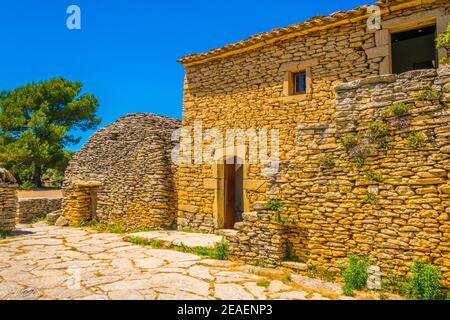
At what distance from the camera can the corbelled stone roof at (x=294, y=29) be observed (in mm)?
7059

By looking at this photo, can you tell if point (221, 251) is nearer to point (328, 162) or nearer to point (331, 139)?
point (328, 162)

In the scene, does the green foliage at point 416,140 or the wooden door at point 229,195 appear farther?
the wooden door at point 229,195

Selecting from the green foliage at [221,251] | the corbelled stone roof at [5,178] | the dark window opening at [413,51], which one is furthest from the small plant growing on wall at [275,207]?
the corbelled stone roof at [5,178]

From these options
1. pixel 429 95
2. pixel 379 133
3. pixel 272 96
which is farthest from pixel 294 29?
pixel 429 95

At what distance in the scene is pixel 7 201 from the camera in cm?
1001

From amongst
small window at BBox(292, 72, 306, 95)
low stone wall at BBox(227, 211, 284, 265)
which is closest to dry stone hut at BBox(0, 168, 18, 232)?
low stone wall at BBox(227, 211, 284, 265)

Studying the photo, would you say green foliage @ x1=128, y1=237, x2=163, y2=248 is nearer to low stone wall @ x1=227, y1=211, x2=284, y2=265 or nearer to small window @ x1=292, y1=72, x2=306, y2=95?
low stone wall @ x1=227, y1=211, x2=284, y2=265

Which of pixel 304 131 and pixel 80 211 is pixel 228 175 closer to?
pixel 304 131

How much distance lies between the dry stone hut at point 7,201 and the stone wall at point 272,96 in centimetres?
515

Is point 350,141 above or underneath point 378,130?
underneath

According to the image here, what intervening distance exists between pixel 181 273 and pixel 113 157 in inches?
276

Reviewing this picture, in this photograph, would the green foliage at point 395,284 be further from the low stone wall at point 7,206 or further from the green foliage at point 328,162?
the low stone wall at point 7,206

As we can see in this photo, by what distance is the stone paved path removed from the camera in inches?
185

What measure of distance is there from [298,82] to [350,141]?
3.67 meters
